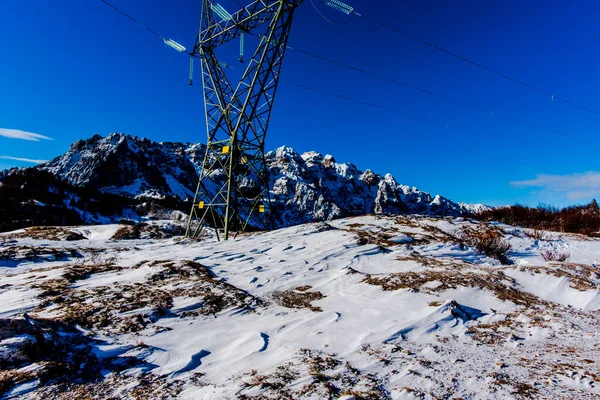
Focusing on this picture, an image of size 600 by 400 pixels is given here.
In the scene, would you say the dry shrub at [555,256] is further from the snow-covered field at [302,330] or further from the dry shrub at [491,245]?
the snow-covered field at [302,330]

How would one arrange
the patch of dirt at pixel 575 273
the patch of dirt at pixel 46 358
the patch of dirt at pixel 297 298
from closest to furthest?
the patch of dirt at pixel 46 358 → the patch of dirt at pixel 297 298 → the patch of dirt at pixel 575 273

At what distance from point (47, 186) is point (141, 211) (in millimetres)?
21646

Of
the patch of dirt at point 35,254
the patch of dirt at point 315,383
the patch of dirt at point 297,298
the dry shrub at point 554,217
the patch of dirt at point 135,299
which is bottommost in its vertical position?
the patch of dirt at point 315,383

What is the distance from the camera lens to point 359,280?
625 cm

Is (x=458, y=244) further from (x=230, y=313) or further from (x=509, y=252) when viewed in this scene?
(x=230, y=313)

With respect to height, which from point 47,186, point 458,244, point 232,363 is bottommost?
point 232,363

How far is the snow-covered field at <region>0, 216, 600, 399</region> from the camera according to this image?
2797mm

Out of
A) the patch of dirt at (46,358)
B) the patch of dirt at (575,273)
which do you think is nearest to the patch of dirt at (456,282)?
the patch of dirt at (575,273)

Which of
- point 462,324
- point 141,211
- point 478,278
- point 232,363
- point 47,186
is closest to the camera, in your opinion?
point 232,363

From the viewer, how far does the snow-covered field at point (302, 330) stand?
2797mm

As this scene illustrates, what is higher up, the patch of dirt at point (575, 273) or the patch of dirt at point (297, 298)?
the patch of dirt at point (575, 273)

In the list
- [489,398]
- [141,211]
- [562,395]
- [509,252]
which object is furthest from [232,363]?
[141,211]

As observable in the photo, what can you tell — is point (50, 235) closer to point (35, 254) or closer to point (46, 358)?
point (35, 254)

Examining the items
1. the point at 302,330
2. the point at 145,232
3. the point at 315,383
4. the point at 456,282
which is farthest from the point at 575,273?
the point at 145,232
